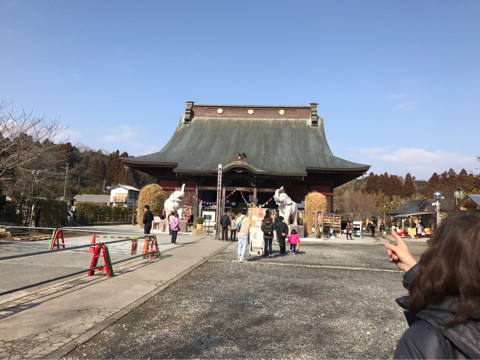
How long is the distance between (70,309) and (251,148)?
77.0 feet

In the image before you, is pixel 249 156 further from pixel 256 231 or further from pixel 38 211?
pixel 38 211

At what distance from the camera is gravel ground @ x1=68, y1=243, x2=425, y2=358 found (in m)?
3.84

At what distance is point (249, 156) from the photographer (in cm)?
2675

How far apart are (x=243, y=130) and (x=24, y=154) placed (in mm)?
19249

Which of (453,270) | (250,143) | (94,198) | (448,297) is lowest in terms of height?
(448,297)

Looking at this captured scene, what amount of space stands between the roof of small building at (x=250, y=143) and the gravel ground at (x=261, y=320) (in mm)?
15596

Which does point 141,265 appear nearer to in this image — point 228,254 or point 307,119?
point 228,254

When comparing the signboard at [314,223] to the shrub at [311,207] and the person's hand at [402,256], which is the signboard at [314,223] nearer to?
the shrub at [311,207]

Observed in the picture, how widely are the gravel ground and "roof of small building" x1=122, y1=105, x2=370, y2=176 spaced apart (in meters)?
15.6

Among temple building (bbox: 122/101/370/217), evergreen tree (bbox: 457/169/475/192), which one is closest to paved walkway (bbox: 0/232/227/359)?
temple building (bbox: 122/101/370/217)

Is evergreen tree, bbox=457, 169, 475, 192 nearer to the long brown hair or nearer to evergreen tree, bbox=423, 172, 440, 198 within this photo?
evergreen tree, bbox=423, 172, 440, 198

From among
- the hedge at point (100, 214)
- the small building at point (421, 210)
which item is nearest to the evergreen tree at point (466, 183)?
the small building at point (421, 210)

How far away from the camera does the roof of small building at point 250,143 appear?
24.6 metres

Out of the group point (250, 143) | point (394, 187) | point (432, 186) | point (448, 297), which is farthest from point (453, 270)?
point (394, 187)
